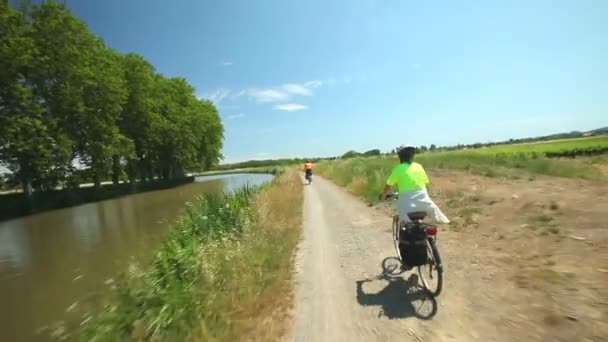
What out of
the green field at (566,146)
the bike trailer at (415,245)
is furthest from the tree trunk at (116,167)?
the green field at (566,146)

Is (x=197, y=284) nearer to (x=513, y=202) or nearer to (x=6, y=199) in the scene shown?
(x=513, y=202)

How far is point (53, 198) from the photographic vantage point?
94.2 ft

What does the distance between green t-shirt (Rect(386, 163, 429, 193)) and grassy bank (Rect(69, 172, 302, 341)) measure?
2.53 meters

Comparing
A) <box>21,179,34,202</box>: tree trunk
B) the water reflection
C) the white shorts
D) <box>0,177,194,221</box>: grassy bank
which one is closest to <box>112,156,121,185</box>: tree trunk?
<box>0,177,194,221</box>: grassy bank

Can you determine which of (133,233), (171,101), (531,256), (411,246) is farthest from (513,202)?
(171,101)

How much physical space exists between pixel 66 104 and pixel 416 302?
31.6 meters

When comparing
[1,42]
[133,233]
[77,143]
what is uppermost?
[1,42]

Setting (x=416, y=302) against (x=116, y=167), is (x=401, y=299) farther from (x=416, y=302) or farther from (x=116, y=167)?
(x=116, y=167)

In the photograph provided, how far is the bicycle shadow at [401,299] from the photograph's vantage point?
185 inches

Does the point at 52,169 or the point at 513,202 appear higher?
the point at 52,169

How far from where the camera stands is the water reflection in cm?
699

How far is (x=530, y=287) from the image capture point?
502 centimetres

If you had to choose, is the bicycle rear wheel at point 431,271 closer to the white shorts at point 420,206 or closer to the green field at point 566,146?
the white shorts at point 420,206

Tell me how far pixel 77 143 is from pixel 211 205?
24.9 meters
